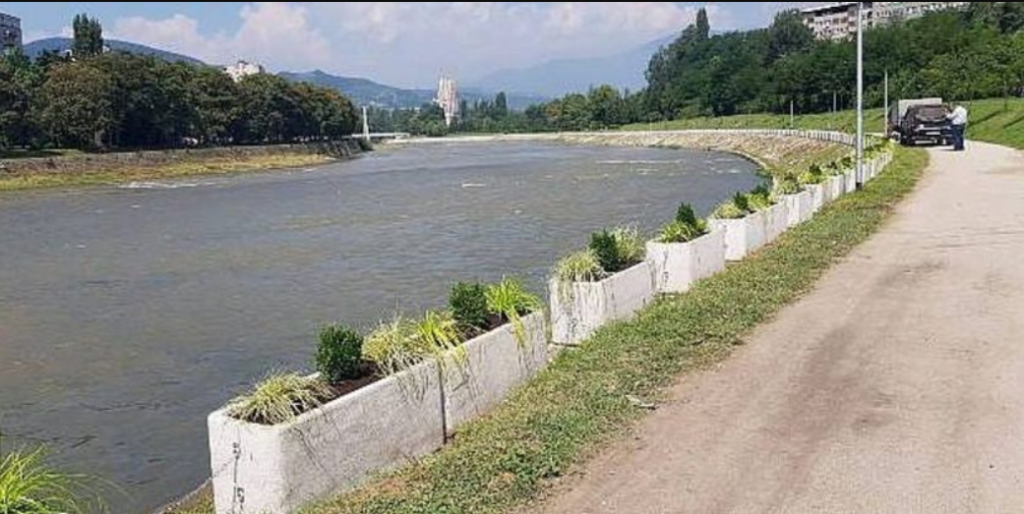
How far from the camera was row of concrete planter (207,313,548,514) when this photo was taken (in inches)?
237

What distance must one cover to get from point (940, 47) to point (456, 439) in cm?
9786

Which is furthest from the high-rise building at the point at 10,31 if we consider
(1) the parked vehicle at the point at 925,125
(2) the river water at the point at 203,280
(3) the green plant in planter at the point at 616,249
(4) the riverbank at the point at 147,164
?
(3) the green plant in planter at the point at 616,249

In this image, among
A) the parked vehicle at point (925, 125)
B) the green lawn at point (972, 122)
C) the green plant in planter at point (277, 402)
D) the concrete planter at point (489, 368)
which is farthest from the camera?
the green lawn at point (972, 122)

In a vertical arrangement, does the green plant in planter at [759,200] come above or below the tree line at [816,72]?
below

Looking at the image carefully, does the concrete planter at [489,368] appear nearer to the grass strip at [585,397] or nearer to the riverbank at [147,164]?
the grass strip at [585,397]

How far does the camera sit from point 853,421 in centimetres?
732

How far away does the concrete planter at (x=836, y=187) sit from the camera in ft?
75.7

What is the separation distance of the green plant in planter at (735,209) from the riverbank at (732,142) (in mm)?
16216

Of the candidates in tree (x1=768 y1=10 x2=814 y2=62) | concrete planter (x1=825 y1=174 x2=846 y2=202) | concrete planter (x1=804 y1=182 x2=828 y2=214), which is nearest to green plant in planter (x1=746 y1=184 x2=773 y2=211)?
concrete planter (x1=804 y1=182 x2=828 y2=214)

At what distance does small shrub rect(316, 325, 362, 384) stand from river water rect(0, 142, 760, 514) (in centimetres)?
334

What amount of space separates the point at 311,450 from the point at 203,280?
19.3m

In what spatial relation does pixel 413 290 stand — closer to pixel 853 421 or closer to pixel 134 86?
pixel 853 421

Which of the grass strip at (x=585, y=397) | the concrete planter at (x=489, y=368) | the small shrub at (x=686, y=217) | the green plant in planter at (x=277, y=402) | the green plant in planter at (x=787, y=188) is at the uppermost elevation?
the small shrub at (x=686, y=217)

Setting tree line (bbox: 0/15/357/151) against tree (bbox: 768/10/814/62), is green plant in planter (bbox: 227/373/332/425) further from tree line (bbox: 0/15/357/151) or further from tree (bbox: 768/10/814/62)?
tree (bbox: 768/10/814/62)
